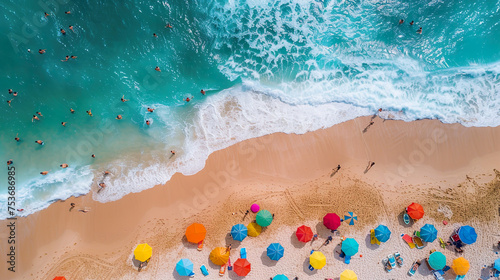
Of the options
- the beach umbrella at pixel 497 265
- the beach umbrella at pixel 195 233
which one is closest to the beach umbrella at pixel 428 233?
the beach umbrella at pixel 497 265

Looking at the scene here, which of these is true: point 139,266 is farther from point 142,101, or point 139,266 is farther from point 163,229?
point 142,101

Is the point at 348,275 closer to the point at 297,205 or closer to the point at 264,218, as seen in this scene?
the point at 297,205

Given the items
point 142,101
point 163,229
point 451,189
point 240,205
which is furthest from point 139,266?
point 451,189

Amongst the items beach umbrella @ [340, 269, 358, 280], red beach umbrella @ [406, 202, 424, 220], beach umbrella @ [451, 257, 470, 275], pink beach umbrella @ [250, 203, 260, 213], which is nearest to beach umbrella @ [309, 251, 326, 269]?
beach umbrella @ [340, 269, 358, 280]

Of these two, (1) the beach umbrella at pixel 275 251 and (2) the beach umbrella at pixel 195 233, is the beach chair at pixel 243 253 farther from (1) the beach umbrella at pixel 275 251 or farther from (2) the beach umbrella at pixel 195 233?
(2) the beach umbrella at pixel 195 233

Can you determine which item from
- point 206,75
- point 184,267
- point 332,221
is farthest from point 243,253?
point 206,75

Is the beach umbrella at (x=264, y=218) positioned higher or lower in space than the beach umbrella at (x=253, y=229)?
higher
